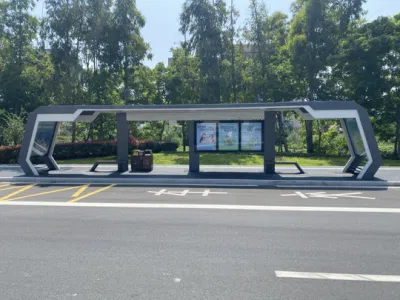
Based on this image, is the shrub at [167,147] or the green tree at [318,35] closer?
the green tree at [318,35]

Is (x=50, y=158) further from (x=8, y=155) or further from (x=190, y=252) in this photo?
(x=190, y=252)

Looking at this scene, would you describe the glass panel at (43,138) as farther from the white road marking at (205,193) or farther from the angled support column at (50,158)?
the white road marking at (205,193)

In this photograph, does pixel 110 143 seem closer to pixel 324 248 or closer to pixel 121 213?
pixel 121 213

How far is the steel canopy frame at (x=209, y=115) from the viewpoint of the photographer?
37.1ft

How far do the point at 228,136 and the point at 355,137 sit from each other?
528cm

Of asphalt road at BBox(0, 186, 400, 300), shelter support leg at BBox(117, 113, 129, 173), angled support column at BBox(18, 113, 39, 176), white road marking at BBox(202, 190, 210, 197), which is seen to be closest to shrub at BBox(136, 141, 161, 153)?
shelter support leg at BBox(117, 113, 129, 173)

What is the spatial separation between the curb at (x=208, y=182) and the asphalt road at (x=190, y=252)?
9.93 ft

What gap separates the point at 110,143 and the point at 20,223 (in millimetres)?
16162

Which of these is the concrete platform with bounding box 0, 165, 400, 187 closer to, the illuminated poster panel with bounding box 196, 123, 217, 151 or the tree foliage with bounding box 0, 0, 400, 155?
the illuminated poster panel with bounding box 196, 123, 217, 151

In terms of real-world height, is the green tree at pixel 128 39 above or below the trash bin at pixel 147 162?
above

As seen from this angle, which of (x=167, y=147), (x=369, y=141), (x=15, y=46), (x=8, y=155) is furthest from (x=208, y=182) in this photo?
(x=15, y=46)

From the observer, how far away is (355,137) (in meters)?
13.0

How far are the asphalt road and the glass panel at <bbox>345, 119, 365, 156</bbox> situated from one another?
502cm

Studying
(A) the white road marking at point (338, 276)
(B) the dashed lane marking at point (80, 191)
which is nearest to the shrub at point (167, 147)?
(B) the dashed lane marking at point (80, 191)
